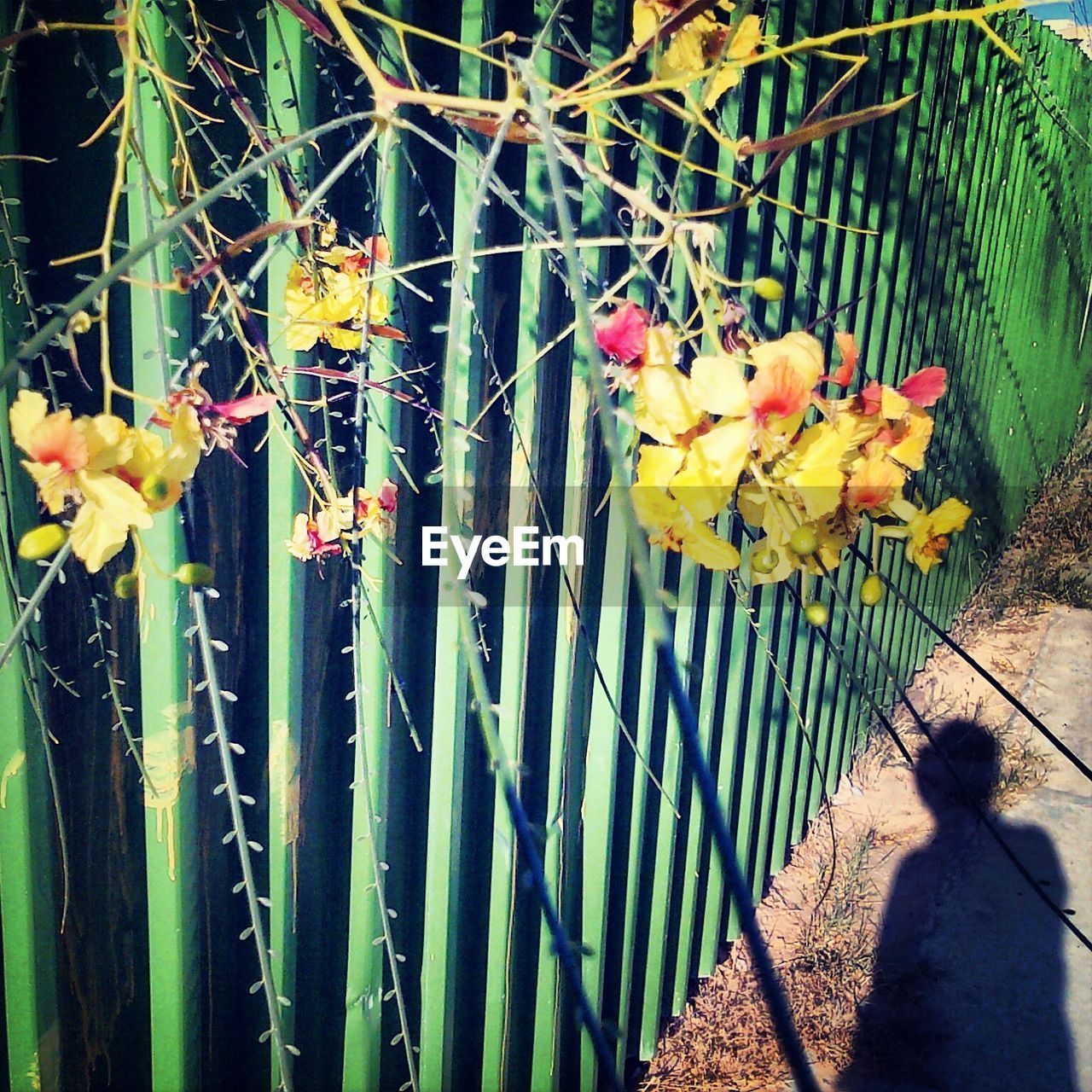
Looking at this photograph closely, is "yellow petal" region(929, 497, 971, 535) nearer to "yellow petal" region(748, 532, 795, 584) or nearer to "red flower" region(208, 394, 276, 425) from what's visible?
"yellow petal" region(748, 532, 795, 584)

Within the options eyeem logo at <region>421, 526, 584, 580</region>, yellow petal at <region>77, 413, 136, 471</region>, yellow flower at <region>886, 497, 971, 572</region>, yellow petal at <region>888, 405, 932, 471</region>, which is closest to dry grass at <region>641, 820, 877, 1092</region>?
eyeem logo at <region>421, 526, 584, 580</region>

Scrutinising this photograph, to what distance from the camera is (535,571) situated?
1.38 m

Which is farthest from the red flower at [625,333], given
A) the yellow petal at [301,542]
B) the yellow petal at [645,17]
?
the yellow petal at [301,542]

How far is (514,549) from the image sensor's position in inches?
52.4

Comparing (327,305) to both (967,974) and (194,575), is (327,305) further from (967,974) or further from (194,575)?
(967,974)

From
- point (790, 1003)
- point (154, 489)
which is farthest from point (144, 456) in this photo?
point (790, 1003)

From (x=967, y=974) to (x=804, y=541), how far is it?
2.10m

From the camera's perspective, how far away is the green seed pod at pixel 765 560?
0.67 m

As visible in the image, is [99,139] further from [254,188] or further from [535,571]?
[535,571]

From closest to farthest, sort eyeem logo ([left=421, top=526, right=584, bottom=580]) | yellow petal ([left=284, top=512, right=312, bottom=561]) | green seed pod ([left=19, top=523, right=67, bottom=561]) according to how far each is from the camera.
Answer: green seed pod ([left=19, top=523, right=67, bottom=561]), yellow petal ([left=284, top=512, right=312, bottom=561]), eyeem logo ([left=421, top=526, right=584, bottom=580])

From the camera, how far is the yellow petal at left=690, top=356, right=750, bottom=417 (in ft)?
2.02

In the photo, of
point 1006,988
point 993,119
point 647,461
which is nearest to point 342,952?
point 647,461

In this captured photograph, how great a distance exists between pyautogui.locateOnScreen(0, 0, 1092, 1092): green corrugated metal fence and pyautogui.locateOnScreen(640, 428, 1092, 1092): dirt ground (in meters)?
0.12

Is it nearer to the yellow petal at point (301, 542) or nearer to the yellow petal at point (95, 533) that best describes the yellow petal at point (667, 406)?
the yellow petal at point (95, 533)
